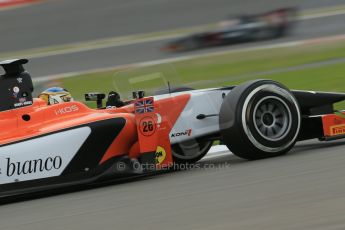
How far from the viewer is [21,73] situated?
6633mm

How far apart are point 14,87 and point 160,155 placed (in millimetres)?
1524

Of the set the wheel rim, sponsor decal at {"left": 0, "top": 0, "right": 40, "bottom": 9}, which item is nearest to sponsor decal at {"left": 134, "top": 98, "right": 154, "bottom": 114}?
the wheel rim

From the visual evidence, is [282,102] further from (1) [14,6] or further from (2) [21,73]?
(1) [14,6]

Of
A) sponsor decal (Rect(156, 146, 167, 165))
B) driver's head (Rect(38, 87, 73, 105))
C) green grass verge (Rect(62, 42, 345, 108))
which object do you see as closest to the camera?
sponsor decal (Rect(156, 146, 167, 165))

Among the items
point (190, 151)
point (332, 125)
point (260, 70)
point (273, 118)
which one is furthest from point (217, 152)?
point (260, 70)

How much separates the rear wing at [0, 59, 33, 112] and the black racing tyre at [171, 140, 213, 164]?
1.57m

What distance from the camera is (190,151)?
717cm

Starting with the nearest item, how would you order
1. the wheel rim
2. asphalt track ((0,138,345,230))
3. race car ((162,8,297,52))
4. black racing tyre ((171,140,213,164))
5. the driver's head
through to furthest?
asphalt track ((0,138,345,230)) → the wheel rim → the driver's head → black racing tyre ((171,140,213,164)) → race car ((162,8,297,52))

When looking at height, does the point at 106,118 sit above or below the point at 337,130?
above

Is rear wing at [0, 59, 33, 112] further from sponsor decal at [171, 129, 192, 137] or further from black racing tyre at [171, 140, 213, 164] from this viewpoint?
black racing tyre at [171, 140, 213, 164]

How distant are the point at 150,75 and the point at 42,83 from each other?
789 centimetres

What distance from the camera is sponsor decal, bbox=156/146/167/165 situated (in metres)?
6.38

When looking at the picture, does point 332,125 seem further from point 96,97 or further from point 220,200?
point 96,97

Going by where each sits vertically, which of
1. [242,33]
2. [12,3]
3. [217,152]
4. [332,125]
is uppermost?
[12,3]
